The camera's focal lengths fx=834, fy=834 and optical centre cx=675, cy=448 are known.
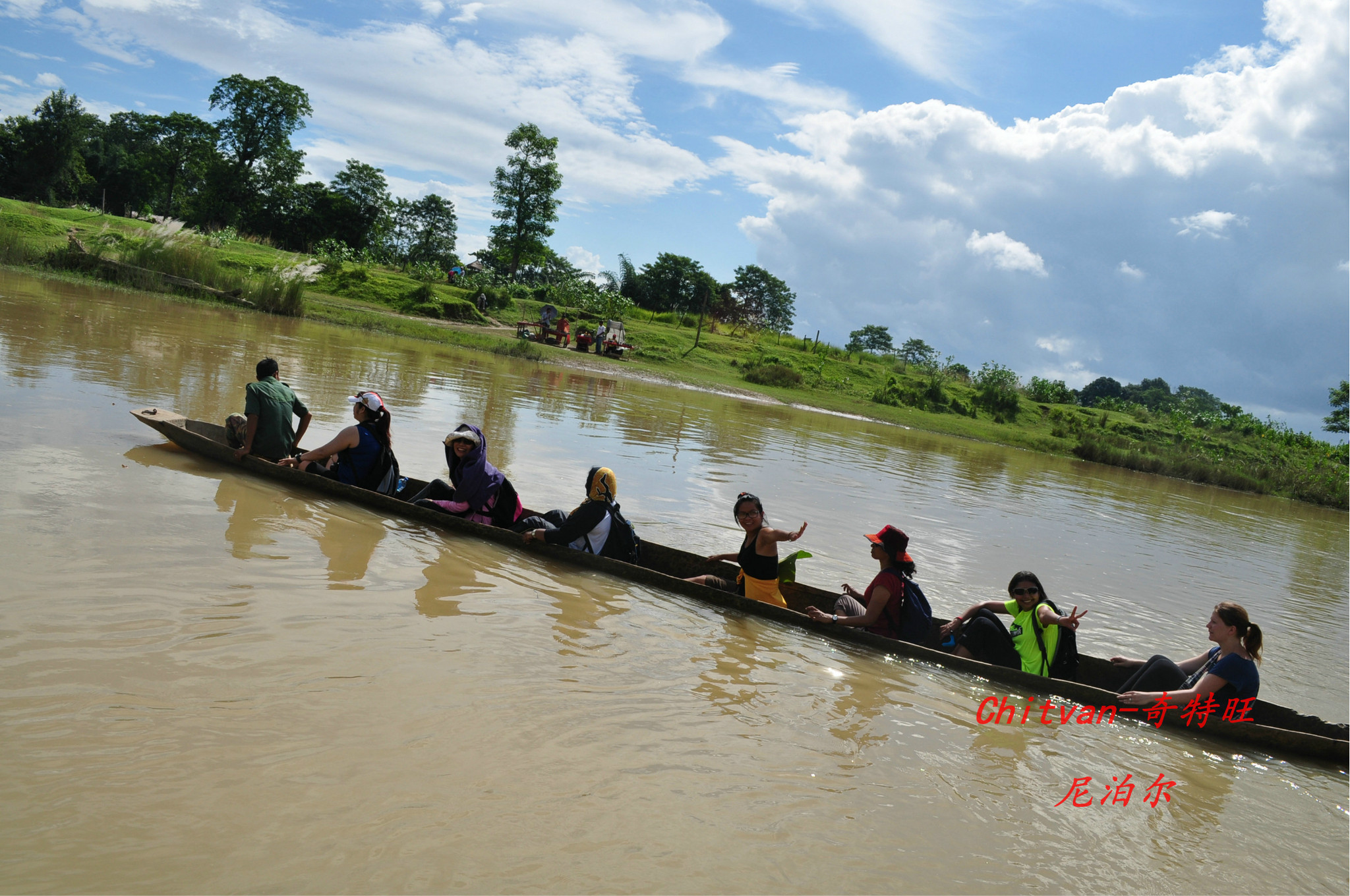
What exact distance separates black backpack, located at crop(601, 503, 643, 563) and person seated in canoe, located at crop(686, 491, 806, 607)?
2.37 feet

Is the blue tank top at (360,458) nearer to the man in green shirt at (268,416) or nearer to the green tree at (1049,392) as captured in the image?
the man in green shirt at (268,416)

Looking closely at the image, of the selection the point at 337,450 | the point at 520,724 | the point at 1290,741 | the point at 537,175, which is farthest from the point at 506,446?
the point at 537,175

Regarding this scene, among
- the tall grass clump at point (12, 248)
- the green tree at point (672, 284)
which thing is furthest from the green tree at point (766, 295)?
the tall grass clump at point (12, 248)

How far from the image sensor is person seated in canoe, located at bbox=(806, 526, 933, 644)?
21.0ft

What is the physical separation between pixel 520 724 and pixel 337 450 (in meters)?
4.46

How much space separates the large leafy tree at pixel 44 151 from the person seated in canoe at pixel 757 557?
6142cm

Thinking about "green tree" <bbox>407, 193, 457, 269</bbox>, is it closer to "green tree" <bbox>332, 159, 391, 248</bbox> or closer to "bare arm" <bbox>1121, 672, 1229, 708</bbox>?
"green tree" <bbox>332, 159, 391, 248</bbox>

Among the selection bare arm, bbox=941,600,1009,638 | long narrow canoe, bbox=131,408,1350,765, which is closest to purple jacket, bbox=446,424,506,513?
long narrow canoe, bbox=131,408,1350,765

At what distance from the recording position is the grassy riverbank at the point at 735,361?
25.4m

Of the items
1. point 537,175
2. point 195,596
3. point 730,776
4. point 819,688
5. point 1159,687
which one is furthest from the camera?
point 537,175

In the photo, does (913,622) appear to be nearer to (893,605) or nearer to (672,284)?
(893,605)

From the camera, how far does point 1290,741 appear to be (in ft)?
18.8

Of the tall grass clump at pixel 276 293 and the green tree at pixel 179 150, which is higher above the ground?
the green tree at pixel 179 150

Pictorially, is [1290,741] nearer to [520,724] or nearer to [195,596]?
[520,724]
